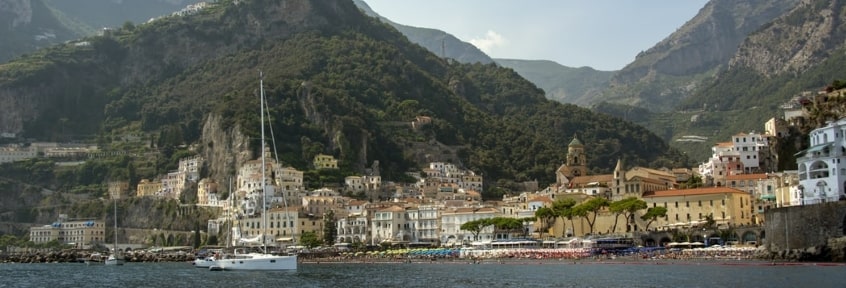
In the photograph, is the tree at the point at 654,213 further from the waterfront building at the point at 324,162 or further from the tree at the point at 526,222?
the waterfront building at the point at 324,162

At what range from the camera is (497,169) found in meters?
160

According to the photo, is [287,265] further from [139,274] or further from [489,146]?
[489,146]

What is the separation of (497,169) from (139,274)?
82.5 metres

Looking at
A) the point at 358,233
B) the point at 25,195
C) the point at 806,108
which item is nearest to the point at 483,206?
the point at 358,233

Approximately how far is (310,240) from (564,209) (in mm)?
29853

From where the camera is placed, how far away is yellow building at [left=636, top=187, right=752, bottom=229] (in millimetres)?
101062

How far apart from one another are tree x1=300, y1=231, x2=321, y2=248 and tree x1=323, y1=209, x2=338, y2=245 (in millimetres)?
1063

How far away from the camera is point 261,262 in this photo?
273ft

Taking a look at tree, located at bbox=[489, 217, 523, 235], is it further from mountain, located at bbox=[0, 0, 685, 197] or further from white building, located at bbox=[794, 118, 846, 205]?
mountain, located at bbox=[0, 0, 685, 197]

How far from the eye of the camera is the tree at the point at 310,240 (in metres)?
118

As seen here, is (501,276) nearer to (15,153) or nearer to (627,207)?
(627,207)

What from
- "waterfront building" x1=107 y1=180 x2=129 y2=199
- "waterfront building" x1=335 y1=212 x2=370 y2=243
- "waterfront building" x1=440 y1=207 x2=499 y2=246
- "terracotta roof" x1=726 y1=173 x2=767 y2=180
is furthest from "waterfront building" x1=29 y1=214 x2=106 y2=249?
"terracotta roof" x1=726 y1=173 x2=767 y2=180

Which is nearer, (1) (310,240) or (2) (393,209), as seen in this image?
(1) (310,240)

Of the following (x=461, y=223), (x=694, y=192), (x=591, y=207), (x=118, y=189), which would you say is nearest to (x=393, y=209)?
(x=461, y=223)
